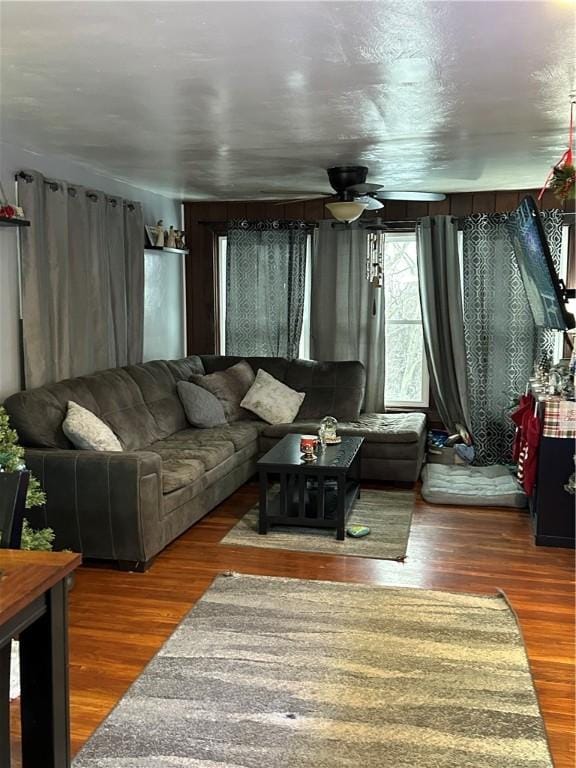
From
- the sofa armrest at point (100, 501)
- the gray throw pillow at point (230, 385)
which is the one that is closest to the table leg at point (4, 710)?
the sofa armrest at point (100, 501)

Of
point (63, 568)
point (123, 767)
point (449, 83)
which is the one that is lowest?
point (123, 767)

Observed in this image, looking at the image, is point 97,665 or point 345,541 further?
point 345,541

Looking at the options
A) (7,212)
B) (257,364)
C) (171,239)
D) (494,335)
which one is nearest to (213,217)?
(171,239)

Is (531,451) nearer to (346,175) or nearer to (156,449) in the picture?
(346,175)

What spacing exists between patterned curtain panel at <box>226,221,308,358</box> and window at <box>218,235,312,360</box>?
0.10 m

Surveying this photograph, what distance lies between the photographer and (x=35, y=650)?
1.85 meters

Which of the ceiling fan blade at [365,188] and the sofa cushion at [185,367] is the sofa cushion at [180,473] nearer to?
the sofa cushion at [185,367]

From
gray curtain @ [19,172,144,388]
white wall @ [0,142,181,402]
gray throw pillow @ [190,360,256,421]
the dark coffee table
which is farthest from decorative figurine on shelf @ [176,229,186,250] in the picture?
the dark coffee table

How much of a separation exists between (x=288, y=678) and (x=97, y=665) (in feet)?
2.51

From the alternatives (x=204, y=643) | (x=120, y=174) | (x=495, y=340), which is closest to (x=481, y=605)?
(x=204, y=643)

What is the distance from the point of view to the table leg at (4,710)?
75.1 inches

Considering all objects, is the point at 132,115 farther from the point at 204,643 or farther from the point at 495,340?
the point at 495,340

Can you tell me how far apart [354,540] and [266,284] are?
301 centimetres

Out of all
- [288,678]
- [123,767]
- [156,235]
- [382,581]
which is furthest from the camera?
[156,235]
